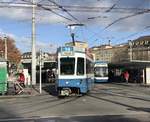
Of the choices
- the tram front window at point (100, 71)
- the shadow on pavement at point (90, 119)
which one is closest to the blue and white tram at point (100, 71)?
the tram front window at point (100, 71)

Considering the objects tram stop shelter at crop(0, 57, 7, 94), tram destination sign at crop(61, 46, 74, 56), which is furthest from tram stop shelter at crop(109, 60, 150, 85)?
tram destination sign at crop(61, 46, 74, 56)

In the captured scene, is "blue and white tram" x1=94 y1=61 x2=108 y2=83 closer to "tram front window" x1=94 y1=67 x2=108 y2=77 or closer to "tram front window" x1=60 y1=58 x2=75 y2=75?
"tram front window" x1=94 y1=67 x2=108 y2=77

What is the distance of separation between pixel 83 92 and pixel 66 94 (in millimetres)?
1367

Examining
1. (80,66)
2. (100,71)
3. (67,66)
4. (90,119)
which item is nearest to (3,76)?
(67,66)

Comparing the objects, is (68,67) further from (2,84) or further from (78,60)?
(2,84)

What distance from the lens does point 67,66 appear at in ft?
111

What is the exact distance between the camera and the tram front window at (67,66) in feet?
111

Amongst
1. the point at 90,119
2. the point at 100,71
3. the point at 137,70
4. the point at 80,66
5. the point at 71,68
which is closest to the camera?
the point at 90,119

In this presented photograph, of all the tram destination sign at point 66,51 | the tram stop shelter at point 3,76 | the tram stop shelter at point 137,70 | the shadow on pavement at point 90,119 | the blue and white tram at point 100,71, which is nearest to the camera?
the shadow on pavement at point 90,119

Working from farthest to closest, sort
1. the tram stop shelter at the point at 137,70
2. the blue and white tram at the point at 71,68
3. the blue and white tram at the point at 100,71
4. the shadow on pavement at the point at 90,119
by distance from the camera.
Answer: the blue and white tram at the point at 100,71 → the tram stop shelter at the point at 137,70 → the blue and white tram at the point at 71,68 → the shadow on pavement at the point at 90,119

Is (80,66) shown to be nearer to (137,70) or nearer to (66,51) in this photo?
(66,51)

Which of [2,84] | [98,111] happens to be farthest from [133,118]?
[2,84]

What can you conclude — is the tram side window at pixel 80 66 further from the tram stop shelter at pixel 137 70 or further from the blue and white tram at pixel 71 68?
the tram stop shelter at pixel 137 70

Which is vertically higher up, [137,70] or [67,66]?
[137,70]
